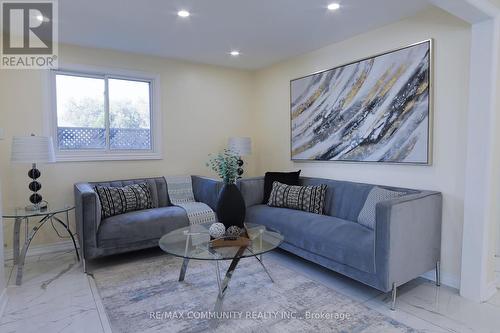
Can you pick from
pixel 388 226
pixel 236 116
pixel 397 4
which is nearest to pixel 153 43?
pixel 236 116

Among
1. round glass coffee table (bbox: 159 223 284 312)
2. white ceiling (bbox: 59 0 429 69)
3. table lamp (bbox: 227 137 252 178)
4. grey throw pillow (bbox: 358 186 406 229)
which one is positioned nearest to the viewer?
round glass coffee table (bbox: 159 223 284 312)

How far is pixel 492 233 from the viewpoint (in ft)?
8.05

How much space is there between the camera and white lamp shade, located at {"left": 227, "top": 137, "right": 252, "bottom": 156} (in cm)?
437

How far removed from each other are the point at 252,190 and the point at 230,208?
126cm

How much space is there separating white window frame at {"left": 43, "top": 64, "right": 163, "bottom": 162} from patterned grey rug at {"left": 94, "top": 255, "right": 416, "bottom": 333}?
4.65ft

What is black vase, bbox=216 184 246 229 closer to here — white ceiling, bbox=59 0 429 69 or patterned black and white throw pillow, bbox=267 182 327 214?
patterned black and white throw pillow, bbox=267 182 327 214

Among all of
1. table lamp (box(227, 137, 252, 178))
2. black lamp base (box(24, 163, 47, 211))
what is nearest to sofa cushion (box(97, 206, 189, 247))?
black lamp base (box(24, 163, 47, 211))

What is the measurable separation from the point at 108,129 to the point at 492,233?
407 cm

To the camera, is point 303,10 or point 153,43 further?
point 153,43

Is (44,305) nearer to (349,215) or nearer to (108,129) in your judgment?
(108,129)

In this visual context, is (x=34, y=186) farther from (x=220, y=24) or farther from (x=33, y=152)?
(x=220, y=24)

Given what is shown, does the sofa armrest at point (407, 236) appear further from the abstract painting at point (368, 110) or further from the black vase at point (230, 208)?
the black vase at point (230, 208)

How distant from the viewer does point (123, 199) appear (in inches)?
134

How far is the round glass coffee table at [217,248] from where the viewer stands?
2.19 m
